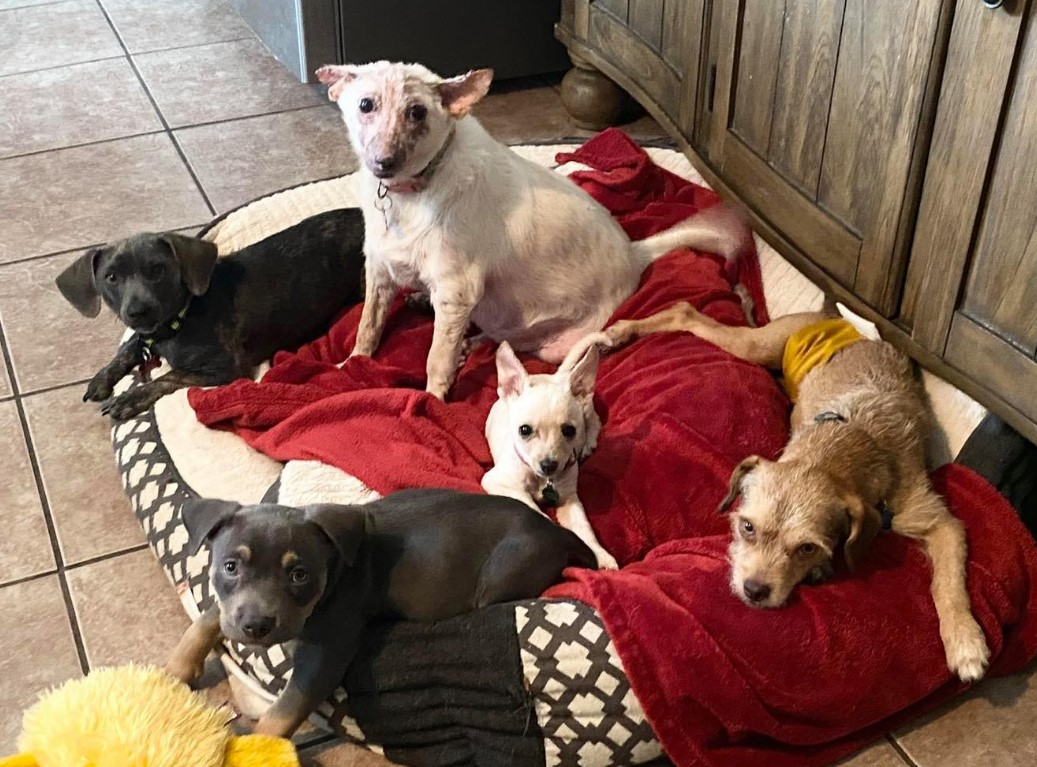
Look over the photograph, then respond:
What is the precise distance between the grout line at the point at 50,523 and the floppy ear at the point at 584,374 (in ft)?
3.39

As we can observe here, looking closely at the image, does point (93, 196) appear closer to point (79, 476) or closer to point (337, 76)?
point (79, 476)

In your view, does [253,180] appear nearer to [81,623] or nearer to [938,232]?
[81,623]

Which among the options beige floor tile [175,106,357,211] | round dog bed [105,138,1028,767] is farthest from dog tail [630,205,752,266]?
beige floor tile [175,106,357,211]

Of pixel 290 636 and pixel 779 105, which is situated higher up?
pixel 779 105

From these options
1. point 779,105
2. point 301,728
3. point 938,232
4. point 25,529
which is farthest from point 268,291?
point 938,232

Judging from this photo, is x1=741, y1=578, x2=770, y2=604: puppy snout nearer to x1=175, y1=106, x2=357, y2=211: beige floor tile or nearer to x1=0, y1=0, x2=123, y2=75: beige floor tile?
x1=175, y1=106, x2=357, y2=211: beige floor tile

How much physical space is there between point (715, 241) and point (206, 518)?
1505 mm

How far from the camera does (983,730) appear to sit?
6.66 ft

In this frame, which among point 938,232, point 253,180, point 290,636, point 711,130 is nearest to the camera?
point 290,636

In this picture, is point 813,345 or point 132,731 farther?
point 813,345

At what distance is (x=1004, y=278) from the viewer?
2.04m

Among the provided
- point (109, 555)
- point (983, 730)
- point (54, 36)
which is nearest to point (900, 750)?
point (983, 730)

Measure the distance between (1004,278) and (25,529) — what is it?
197 cm

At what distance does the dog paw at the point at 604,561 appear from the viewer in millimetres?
2154
